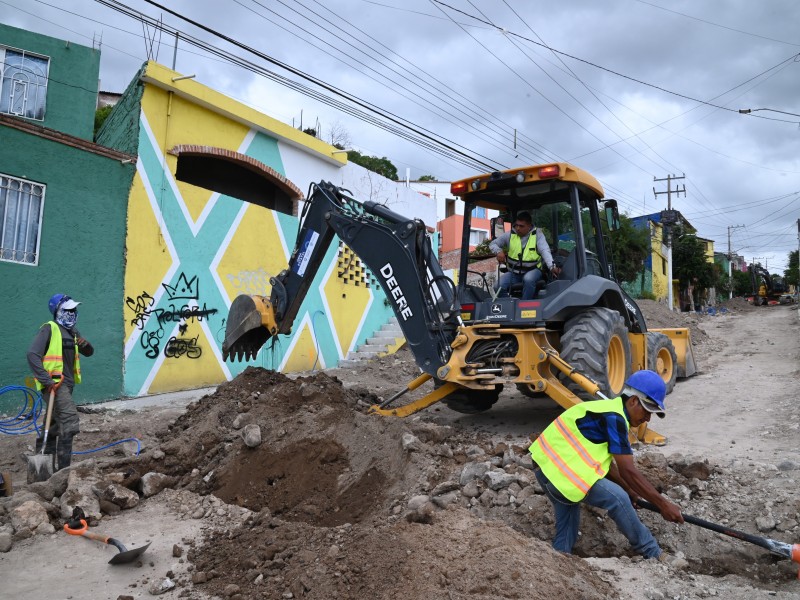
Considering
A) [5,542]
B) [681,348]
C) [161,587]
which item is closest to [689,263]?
[681,348]

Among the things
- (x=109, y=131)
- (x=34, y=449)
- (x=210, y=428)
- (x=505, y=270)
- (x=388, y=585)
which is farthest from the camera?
(x=109, y=131)

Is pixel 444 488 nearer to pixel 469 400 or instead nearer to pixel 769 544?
pixel 769 544

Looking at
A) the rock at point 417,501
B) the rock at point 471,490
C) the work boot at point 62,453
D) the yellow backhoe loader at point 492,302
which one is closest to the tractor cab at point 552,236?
the yellow backhoe loader at point 492,302

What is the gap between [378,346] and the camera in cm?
1341

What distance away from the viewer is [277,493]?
15.3 ft

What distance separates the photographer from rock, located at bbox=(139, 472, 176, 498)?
15.1ft

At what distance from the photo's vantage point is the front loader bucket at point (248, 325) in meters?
6.22

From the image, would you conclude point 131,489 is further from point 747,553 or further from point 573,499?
point 747,553

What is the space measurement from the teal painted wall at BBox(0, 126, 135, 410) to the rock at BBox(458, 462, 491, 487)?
6.10m

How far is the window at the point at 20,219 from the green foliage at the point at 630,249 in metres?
21.1

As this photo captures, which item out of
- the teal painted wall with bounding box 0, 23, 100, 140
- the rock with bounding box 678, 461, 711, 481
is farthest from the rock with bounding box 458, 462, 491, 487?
the teal painted wall with bounding box 0, 23, 100, 140

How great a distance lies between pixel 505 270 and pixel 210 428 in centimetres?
348

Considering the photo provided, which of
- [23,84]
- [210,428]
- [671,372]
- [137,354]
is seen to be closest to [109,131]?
[23,84]

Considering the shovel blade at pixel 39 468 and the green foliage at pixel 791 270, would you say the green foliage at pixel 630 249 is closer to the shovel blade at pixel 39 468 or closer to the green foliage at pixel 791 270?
the shovel blade at pixel 39 468
